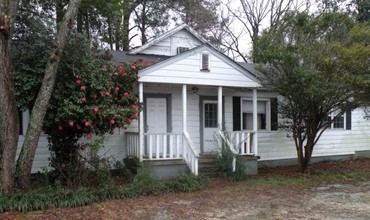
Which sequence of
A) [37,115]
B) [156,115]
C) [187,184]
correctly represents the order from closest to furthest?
[37,115] → [187,184] → [156,115]

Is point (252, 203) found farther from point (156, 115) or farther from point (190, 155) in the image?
point (156, 115)

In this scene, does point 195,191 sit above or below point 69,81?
below

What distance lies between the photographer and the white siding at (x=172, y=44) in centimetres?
1485

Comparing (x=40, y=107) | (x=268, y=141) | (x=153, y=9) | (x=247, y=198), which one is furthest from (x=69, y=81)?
(x=153, y=9)

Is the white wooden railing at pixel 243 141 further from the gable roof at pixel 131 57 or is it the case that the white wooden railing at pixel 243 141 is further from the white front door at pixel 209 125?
the gable roof at pixel 131 57

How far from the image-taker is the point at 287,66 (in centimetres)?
1037

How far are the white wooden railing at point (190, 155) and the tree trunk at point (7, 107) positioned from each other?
184 inches

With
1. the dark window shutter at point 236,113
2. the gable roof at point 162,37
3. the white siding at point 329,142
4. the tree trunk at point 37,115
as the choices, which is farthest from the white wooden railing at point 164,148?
the gable roof at point 162,37

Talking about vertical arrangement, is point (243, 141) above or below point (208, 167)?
above

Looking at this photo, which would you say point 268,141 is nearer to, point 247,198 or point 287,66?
point 287,66

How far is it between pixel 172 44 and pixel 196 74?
14.8ft

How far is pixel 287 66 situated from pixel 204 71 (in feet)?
7.92

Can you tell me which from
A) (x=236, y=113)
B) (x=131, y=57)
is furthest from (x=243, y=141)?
(x=131, y=57)

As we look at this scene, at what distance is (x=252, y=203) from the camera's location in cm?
812
